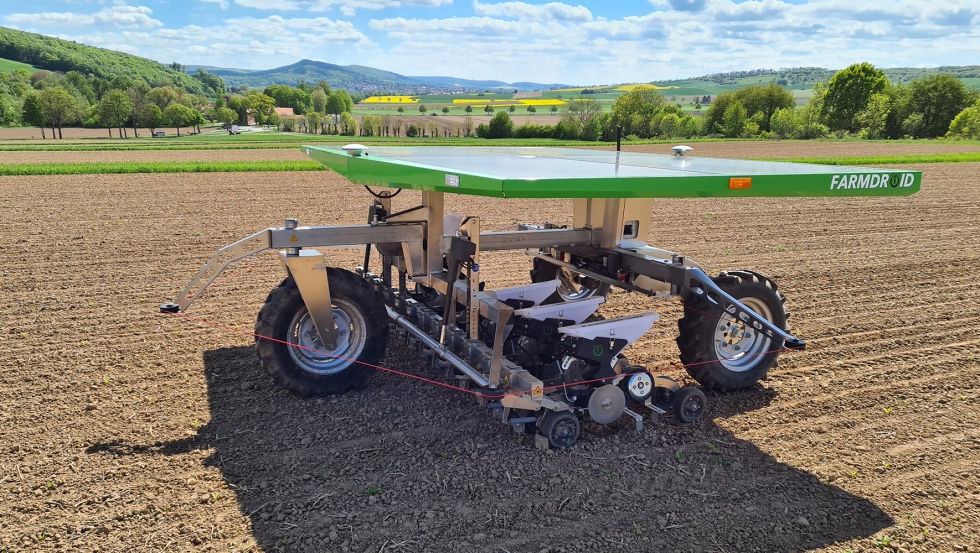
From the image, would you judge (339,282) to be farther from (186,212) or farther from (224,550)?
(186,212)

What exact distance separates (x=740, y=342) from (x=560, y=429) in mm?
2059

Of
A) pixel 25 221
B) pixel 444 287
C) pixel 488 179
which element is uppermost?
pixel 488 179

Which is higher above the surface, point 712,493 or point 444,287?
point 444,287

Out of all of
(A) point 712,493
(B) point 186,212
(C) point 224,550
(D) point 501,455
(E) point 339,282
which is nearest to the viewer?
(C) point 224,550

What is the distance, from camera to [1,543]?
3402 millimetres

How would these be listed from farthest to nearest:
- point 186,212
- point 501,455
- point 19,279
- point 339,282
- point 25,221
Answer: point 186,212 < point 25,221 < point 19,279 < point 339,282 < point 501,455

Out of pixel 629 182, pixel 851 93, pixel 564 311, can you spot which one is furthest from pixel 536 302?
pixel 851 93

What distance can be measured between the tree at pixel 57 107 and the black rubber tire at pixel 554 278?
276ft

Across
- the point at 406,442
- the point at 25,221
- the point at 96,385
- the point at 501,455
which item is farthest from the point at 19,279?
the point at 501,455

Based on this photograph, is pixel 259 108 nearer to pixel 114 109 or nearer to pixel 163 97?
pixel 163 97

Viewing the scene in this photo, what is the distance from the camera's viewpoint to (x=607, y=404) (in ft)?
15.0

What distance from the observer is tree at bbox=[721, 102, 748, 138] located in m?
70.7

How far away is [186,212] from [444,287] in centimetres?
1040

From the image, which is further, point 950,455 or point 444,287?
point 444,287
